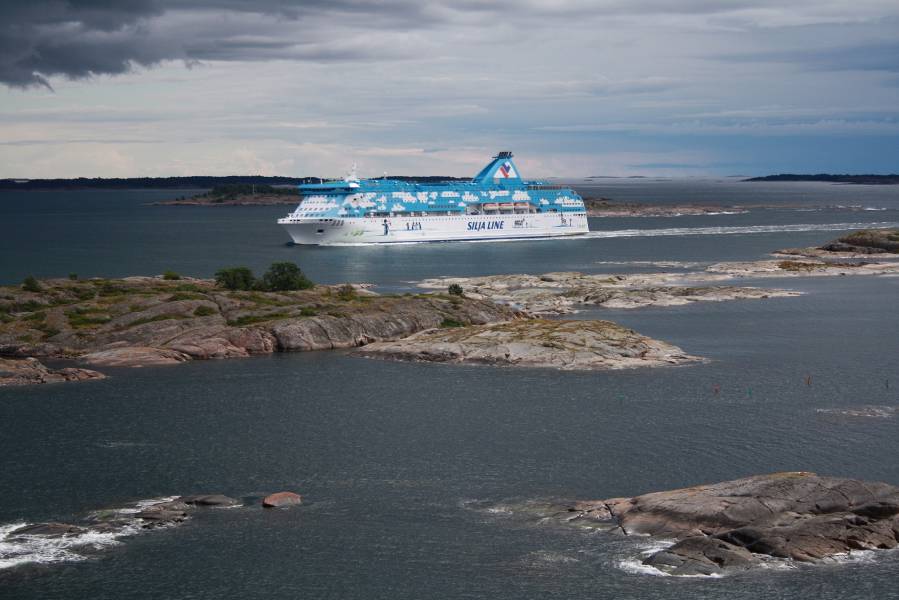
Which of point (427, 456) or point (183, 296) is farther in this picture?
point (183, 296)

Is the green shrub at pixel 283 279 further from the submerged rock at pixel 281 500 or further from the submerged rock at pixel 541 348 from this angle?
the submerged rock at pixel 281 500

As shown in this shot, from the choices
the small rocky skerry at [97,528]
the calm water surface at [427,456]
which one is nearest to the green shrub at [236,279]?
the calm water surface at [427,456]

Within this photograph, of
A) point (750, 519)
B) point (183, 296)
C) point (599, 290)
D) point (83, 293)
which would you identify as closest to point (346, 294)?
point (183, 296)

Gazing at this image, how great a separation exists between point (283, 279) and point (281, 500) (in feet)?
150

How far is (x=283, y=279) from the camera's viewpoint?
82812 mm

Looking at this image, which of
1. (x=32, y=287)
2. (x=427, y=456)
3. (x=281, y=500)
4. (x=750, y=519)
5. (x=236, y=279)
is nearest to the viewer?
(x=750, y=519)

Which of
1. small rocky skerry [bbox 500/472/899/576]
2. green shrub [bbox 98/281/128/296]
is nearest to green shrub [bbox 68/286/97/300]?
green shrub [bbox 98/281/128/296]

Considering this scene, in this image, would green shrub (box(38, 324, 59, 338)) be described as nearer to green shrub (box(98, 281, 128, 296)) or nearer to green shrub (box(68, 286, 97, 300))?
green shrub (box(68, 286, 97, 300))

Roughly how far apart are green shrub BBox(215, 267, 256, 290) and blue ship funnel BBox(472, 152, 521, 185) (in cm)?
8299

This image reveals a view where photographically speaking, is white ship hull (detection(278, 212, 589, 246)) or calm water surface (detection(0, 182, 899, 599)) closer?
calm water surface (detection(0, 182, 899, 599))

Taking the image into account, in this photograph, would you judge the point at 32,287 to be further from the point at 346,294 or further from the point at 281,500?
the point at 281,500

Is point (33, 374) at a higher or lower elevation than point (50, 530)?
higher

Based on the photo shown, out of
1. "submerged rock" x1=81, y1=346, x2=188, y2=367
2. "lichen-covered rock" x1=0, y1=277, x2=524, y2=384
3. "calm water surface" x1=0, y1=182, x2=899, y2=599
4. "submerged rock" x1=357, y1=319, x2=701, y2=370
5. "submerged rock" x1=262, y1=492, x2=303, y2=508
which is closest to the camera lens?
"calm water surface" x1=0, y1=182, x2=899, y2=599

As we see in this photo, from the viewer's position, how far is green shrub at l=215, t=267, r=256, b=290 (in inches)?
3228
